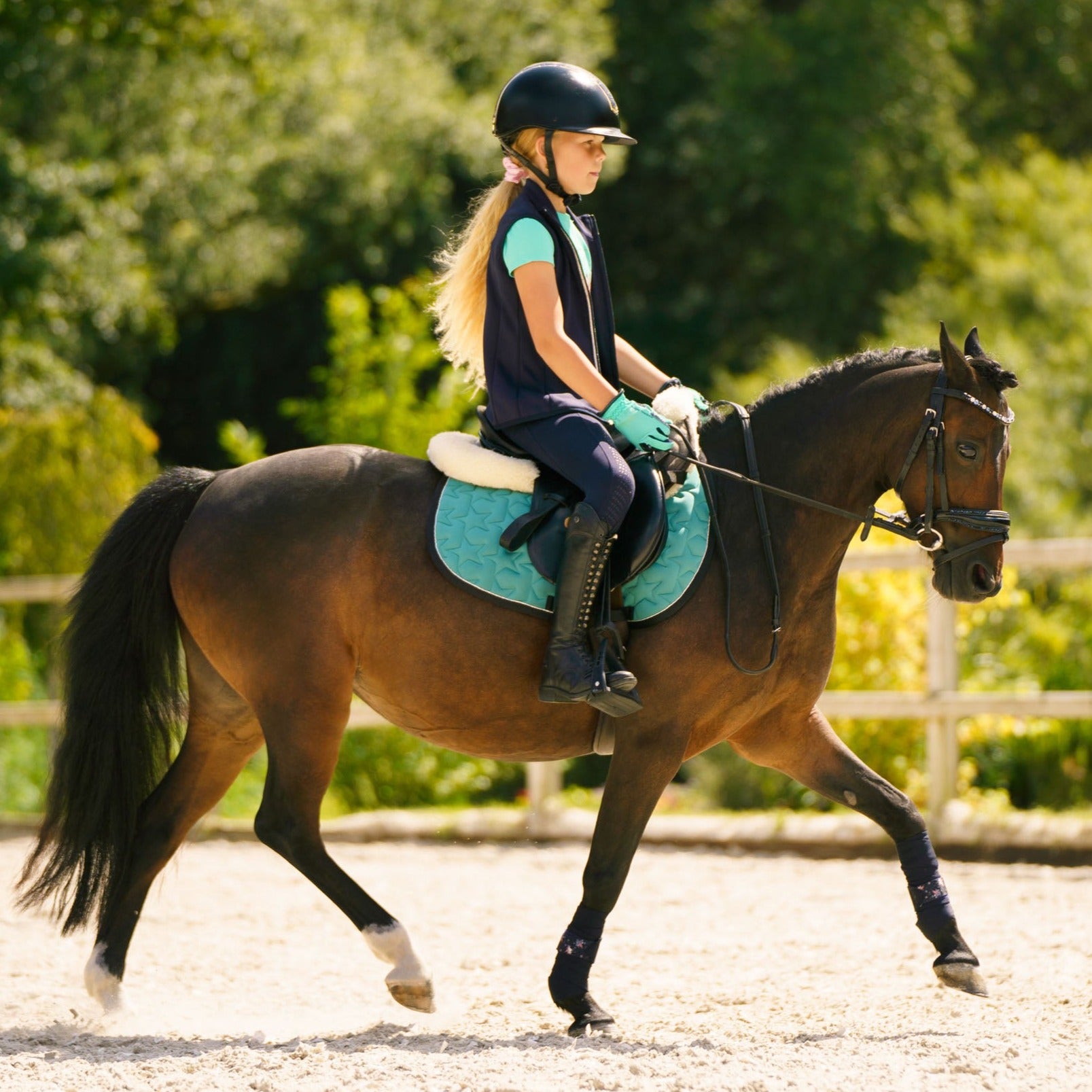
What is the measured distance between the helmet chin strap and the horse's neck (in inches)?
39.0

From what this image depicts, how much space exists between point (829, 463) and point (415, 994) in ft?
6.70

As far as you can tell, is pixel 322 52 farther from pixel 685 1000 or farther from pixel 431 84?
pixel 685 1000

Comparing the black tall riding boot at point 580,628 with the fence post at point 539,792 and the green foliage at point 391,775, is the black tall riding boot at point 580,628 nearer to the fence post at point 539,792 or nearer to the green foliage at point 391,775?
the fence post at point 539,792

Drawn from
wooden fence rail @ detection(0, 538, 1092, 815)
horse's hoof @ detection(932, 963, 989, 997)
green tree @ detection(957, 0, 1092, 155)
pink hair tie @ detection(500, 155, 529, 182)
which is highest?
green tree @ detection(957, 0, 1092, 155)

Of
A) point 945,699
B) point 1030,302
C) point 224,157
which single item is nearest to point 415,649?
point 945,699

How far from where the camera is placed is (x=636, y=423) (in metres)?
4.28

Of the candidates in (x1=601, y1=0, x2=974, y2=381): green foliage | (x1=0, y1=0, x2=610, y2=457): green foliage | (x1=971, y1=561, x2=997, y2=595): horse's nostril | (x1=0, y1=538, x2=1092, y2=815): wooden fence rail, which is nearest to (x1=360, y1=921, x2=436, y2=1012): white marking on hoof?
(x1=971, y1=561, x2=997, y2=595): horse's nostril

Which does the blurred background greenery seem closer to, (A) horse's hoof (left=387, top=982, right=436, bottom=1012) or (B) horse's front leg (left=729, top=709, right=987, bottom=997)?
(B) horse's front leg (left=729, top=709, right=987, bottom=997)

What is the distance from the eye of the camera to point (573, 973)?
431 centimetres

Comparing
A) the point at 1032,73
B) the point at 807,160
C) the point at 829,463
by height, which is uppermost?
the point at 1032,73

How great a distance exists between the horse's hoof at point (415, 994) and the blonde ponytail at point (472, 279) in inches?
74.2

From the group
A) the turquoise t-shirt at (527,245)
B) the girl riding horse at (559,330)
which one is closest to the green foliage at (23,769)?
the girl riding horse at (559,330)

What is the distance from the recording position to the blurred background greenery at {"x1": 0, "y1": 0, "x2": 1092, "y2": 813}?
11055 mm

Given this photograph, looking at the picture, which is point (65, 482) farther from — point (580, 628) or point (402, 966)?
point (580, 628)
